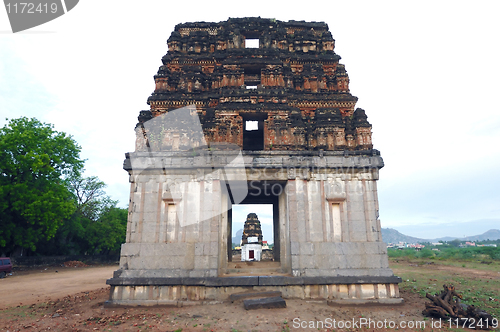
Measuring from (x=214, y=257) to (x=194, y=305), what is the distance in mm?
1860

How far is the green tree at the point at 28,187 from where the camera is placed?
25.2 m

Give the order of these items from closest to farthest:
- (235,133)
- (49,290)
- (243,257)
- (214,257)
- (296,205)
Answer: (214,257) < (296,205) < (235,133) < (49,290) < (243,257)

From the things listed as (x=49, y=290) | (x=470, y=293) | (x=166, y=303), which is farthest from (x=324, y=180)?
(x=49, y=290)

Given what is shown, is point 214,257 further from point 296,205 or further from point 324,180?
point 324,180

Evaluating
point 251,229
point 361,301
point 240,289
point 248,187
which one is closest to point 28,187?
point 251,229

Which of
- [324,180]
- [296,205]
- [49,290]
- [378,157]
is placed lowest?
[49,290]

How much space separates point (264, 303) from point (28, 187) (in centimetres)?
2663

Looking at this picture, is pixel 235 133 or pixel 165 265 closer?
pixel 165 265

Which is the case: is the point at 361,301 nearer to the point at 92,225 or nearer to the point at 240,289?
the point at 240,289

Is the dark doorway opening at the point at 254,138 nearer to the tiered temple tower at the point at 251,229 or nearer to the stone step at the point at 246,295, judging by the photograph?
the stone step at the point at 246,295

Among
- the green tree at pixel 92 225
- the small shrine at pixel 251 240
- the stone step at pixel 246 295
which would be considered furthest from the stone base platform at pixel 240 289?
the green tree at pixel 92 225

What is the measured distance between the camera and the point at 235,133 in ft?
46.1

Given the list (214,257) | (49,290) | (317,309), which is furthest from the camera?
(49,290)

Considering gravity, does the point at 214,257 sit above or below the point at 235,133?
below
